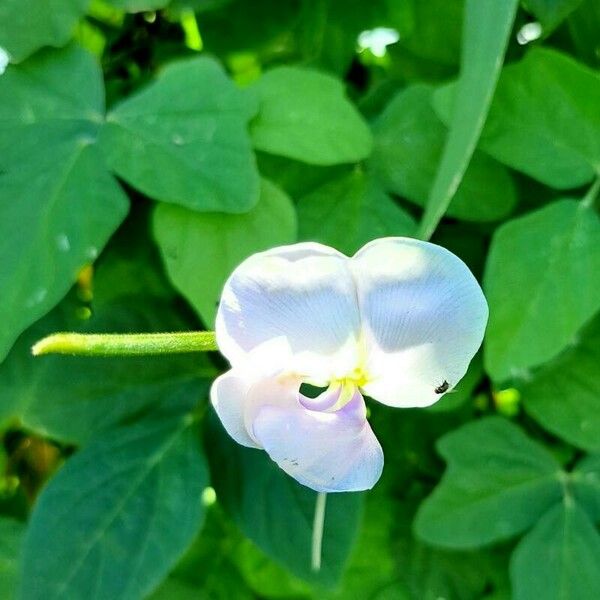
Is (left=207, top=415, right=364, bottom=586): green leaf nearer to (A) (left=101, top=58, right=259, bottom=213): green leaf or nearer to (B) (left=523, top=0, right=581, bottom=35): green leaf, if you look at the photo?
(A) (left=101, top=58, right=259, bottom=213): green leaf

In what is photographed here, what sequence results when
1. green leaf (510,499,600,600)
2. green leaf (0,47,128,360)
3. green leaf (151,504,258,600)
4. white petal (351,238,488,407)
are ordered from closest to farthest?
1. white petal (351,238,488,407)
2. green leaf (0,47,128,360)
3. green leaf (510,499,600,600)
4. green leaf (151,504,258,600)

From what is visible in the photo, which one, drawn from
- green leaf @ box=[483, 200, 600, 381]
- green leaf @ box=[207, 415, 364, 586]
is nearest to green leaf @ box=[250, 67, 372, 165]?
green leaf @ box=[483, 200, 600, 381]

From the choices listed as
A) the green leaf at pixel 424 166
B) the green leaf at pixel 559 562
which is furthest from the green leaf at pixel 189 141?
the green leaf at pixel 559 562

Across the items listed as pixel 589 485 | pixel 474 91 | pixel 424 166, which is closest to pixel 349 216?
pixel 424 166

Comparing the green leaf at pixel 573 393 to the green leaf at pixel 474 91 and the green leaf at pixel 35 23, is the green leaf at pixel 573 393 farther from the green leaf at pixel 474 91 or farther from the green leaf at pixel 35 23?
the green leaf at pixel 35 23

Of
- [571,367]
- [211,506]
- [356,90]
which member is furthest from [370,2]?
[211,506]

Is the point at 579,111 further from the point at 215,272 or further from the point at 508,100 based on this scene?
the point at 215,272
